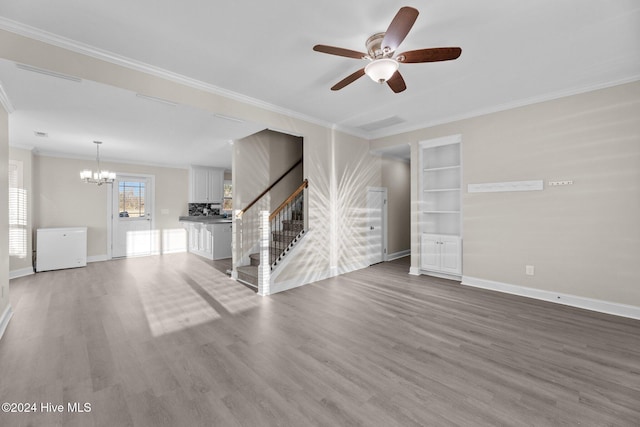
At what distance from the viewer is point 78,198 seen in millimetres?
6504

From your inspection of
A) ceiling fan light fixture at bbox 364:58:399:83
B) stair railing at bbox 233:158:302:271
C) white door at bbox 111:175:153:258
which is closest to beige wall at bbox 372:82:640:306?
ceiling fan light fixture at bbox 364:58:399:83

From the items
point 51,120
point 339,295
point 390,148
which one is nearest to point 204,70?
point 51,120

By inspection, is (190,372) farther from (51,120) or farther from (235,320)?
(51,120)

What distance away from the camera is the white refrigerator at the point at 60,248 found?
18.5 ft

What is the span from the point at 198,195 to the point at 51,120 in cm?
442

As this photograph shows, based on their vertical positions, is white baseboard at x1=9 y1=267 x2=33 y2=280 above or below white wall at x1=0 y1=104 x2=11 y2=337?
below

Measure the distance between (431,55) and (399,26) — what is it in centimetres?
46

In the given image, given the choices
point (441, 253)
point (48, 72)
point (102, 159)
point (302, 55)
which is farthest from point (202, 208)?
point (441, 253)

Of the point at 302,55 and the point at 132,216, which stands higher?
the point at 302,55

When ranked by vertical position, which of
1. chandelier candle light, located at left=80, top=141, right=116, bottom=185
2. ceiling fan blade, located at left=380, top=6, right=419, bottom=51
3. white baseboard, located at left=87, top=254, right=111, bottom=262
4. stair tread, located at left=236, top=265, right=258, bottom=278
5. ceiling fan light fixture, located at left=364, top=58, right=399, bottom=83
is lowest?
white baseboard, located at left=87, top=254, right=111, bottom=262

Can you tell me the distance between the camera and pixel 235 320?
10.6 feet

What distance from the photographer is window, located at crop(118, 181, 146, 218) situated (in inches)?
285

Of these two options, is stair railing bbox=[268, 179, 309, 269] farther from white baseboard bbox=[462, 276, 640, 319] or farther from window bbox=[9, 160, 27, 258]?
window bbox=[9, 160, 27, 258]

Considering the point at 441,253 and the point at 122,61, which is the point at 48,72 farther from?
the point at 441,253
